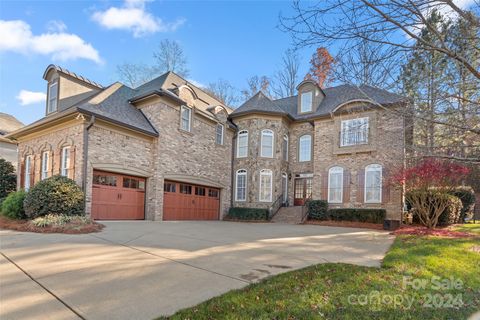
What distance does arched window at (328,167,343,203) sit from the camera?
54.2 feet

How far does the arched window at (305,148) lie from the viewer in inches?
741

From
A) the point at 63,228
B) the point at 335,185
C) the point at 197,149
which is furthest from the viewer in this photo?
the point at 335,185

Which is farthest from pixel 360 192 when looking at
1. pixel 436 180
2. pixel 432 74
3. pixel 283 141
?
pixel 432 74

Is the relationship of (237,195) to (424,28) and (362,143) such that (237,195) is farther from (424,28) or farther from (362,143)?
(424,28)

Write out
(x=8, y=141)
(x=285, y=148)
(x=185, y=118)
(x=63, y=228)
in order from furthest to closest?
(x=8, y=141) → (x=285, y=148) → (x=185, y=118) → (x=63, y=228)

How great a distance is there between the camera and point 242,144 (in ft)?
62.0

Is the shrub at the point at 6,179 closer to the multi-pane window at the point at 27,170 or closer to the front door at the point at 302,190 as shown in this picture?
the multi-pane window at the point at 27,170

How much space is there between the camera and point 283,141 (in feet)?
61.5

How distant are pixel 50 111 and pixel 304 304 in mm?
16408

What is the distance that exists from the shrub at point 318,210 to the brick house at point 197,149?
2.22ft

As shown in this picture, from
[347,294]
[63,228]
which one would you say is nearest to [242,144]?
[63,228]

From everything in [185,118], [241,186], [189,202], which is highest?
[185,118]

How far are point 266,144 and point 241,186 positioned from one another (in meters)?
3.25

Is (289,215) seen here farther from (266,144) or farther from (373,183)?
(373,183)
